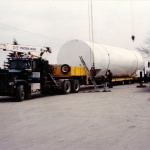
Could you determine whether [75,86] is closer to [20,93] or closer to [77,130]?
[20,93]

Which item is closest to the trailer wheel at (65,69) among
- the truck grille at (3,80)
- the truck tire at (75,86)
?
the truck tire at (75,86)

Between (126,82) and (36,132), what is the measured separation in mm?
24747

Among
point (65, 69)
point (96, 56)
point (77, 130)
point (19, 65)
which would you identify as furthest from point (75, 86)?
point (77, 130)

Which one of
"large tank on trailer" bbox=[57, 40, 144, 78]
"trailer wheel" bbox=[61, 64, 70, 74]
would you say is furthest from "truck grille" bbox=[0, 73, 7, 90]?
"large tank on trailer" bbox=[57, 40, 144, 78]

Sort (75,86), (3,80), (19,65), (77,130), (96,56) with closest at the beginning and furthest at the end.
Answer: (77,130) → (3,80) → (19,65) → (75,86) → (96,56)

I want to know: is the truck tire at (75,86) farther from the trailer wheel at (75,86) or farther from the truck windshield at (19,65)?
the truck windshield at (19,65)

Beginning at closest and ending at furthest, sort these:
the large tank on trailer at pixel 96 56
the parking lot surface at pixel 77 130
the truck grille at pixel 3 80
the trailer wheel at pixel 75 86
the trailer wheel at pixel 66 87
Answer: the parking lot surface at pixel 77 130
the truck grille at pixel 3 80
the trailer wheel at pixel 66 87
the trailer wheel at pixel 75 86
the large tank on trailer at pixel 96 56

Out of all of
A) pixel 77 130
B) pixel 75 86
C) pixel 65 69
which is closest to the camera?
pixel 77 130

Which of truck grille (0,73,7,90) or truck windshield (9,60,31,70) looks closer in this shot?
truck grille (0,73,7,90)

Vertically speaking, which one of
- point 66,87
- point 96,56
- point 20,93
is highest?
point 96,56

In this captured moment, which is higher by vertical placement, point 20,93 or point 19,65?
point 19,65

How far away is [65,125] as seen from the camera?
313 inches

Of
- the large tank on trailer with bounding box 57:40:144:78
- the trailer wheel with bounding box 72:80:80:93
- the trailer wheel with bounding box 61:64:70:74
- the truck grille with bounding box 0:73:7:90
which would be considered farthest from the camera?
the large tank on trailer with bounding box 57:40:144:78

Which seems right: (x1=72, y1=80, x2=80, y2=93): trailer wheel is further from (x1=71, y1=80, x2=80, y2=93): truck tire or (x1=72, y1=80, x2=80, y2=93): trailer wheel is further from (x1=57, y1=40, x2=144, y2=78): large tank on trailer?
(x1=57, y1=40, x2=144, y2=78): large tank on trailer
